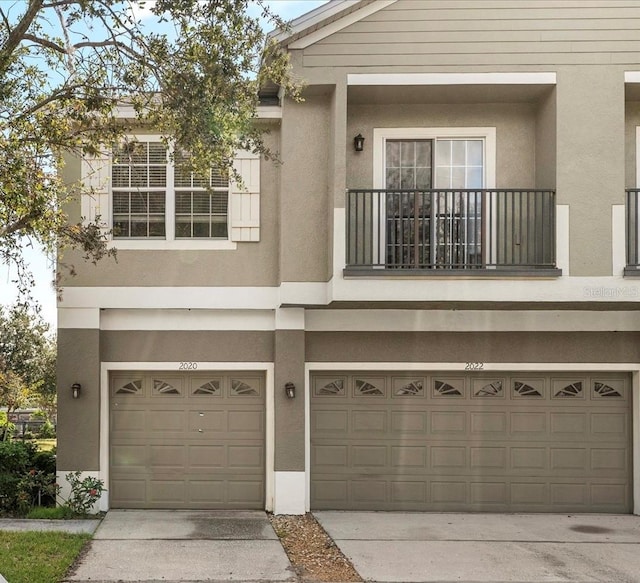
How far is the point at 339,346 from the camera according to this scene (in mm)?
10625

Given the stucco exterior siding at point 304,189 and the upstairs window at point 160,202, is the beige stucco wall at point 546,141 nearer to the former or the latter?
the stucco exterior siding at point 304,189

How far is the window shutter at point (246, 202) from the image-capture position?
415 inches

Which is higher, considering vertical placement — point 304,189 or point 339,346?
point 304,189

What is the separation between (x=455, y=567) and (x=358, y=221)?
4944 mm

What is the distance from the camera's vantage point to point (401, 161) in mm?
10648

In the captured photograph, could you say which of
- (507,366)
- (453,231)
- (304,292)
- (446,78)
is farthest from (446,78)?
(507,366)

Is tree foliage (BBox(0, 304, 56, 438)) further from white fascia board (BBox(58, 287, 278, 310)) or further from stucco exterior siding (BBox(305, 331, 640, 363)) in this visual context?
stucco exterior siding (BBox(305, 331, 640, 363))

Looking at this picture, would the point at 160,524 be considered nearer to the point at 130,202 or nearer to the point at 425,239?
the point at 130,202

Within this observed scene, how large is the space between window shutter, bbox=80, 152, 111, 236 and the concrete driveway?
5749mm

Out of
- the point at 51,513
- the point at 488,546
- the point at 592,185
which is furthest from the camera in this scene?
the point at 51,513

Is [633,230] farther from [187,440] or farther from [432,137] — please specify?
[187,440]

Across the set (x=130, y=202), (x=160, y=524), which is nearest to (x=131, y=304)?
(x=130, y=202)

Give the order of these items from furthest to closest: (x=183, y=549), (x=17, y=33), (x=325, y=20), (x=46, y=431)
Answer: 1. (x=46, y=431)
2. (x=325, y=20)
3. (x=183, y=549)
4. (x=17, y=33)

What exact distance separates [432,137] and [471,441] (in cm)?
485
